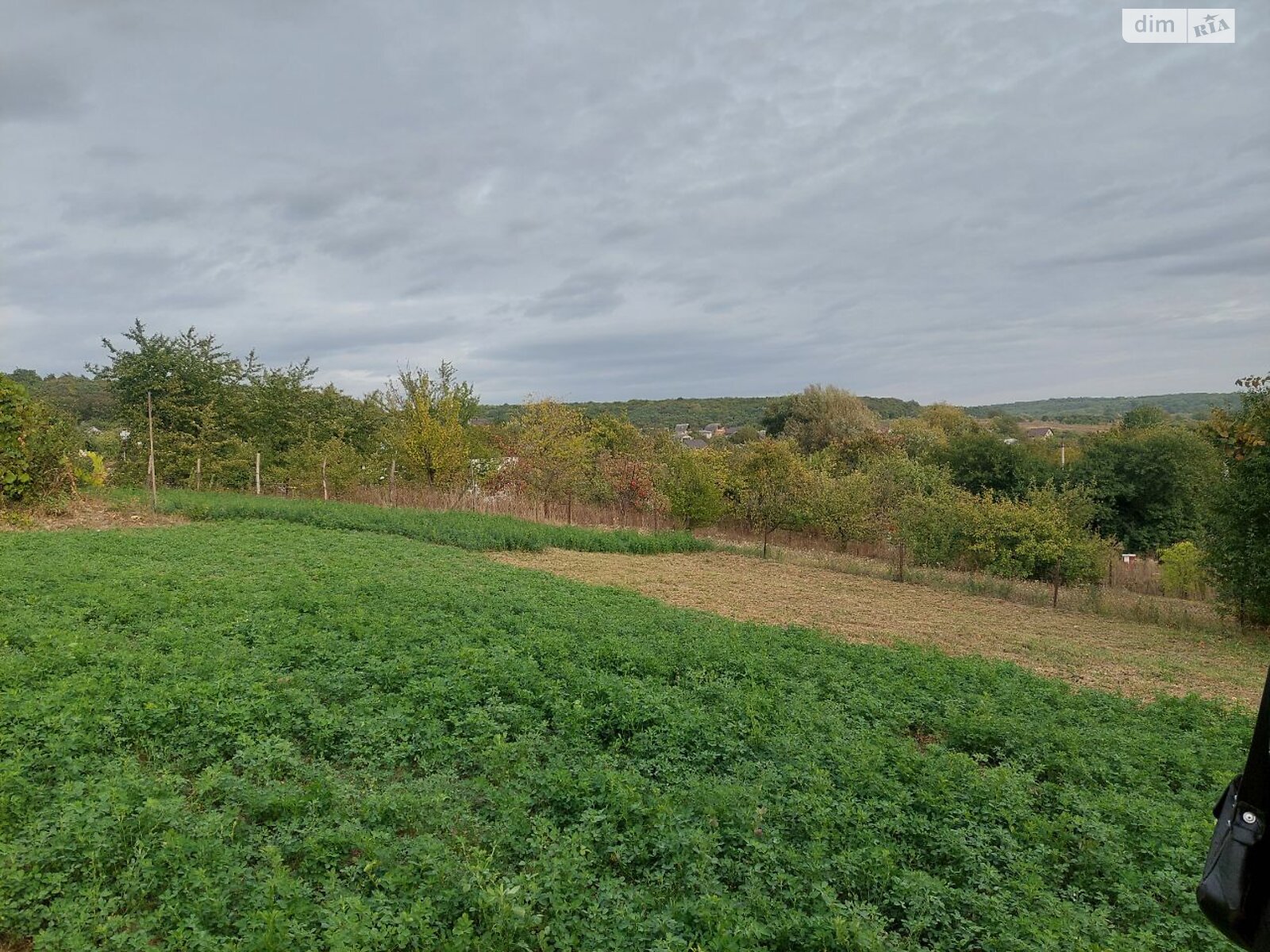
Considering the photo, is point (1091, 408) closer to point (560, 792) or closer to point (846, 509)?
point (846, 509)

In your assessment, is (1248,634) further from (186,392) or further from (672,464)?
(186,392)

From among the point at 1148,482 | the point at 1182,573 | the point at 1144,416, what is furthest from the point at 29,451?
the point at 1144,416

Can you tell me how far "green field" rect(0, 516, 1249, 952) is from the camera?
2.86m

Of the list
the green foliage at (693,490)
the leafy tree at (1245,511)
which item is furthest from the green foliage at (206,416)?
the leafy tree at (1245,511)

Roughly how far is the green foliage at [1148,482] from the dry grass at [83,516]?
31.8m

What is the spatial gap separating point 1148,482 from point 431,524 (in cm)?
2882

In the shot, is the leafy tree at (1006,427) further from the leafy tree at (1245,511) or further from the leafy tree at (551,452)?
the leafy tree at (1245,511)

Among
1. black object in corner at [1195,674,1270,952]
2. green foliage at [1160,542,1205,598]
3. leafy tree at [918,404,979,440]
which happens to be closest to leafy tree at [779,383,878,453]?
leafy tree at [918,404,979,440]

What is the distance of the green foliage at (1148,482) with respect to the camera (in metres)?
27.1

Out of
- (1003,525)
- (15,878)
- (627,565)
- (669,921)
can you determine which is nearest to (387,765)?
(15,878)

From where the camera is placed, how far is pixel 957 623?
11.3 m

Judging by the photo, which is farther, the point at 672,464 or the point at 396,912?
the point at 672,464

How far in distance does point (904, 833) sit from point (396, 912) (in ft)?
8.71

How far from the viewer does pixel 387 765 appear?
428 cm
